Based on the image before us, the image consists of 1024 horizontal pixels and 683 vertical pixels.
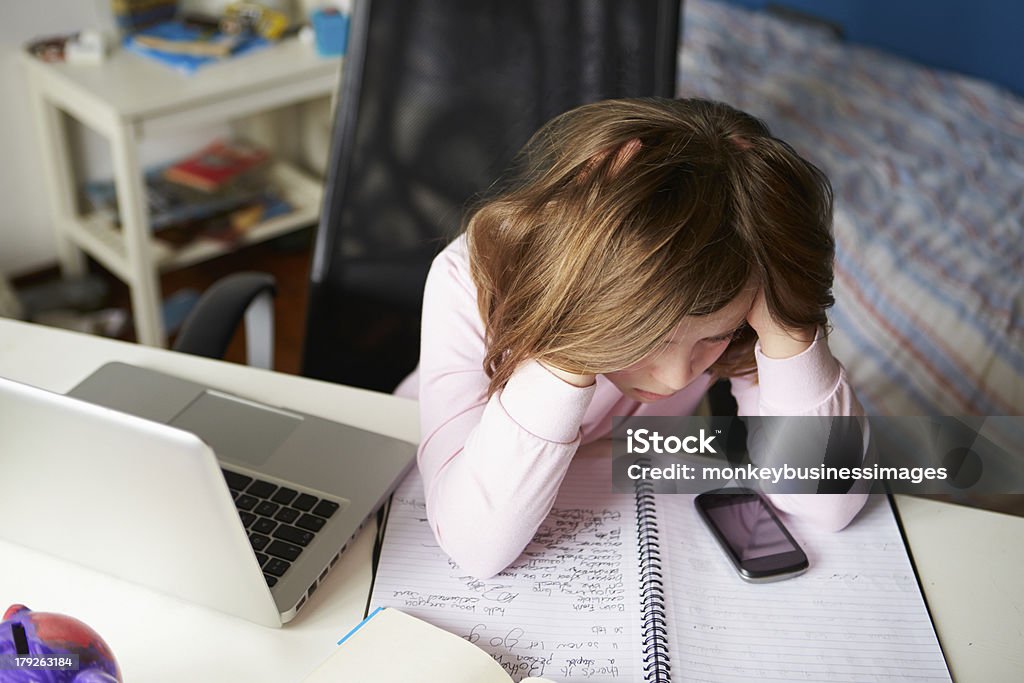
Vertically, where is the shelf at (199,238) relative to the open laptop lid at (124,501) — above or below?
below

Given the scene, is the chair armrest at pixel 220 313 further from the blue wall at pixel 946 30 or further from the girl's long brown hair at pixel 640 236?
the blue wall at pixel 946 30

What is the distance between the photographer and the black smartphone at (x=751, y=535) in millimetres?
853

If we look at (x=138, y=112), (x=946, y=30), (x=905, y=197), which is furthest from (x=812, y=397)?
(x=946, y=30)

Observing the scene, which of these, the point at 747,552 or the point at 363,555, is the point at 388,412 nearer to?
the point at 363,555

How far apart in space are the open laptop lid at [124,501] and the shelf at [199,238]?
1294 millimetres

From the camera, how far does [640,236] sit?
73cm

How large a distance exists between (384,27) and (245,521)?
2.13ft

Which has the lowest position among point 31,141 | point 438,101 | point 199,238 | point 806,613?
point 199,238

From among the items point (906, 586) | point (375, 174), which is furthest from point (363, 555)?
point (375, 174)

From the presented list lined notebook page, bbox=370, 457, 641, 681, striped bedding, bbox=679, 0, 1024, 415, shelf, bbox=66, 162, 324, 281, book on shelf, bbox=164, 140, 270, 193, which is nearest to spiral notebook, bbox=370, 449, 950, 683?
lined notebook page, bbox=370, 457, 641, 681

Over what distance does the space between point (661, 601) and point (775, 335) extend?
0.26 m

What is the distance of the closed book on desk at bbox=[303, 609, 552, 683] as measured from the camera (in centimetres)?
72

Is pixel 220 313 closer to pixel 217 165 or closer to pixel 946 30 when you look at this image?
pixel 217 165
